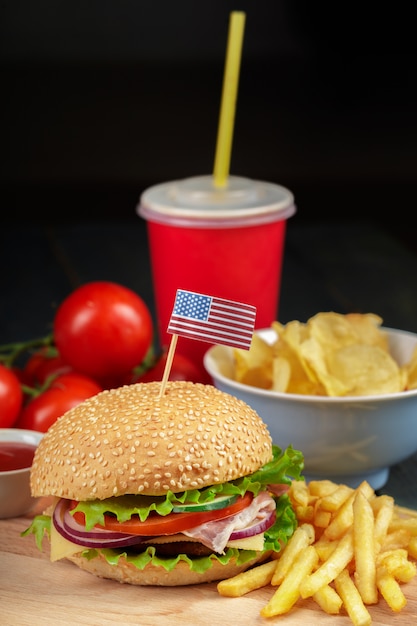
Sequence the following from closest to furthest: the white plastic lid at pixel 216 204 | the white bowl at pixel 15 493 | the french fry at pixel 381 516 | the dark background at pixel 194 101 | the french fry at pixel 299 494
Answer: the french fry at pixel 381 516 → the french fry at pixel 299 494 → the white bowl at pixel 15 493 → the white plastic lid at pixel 216 204 → the dark background at pixel 194 101

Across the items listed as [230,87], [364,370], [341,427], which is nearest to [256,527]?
[341,427]

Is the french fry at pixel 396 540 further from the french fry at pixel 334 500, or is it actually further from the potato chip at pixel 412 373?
the potato chip at pixel 412 373

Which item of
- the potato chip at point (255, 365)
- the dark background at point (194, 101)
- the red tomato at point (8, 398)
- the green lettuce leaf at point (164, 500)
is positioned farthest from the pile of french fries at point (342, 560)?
the dark background at point (194, 101)

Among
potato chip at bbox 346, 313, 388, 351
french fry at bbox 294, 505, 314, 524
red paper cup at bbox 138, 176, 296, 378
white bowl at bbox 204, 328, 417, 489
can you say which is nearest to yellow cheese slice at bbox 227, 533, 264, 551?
french fry at bbox 294, 505, 314, 524

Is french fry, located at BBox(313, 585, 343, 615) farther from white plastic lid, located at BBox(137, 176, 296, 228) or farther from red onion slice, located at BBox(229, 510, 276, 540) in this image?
white plastic lid, located at BBox(137, 176, 296, 228)

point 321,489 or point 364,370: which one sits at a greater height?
point 364,370

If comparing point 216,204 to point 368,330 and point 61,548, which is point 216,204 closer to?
point 368,330
